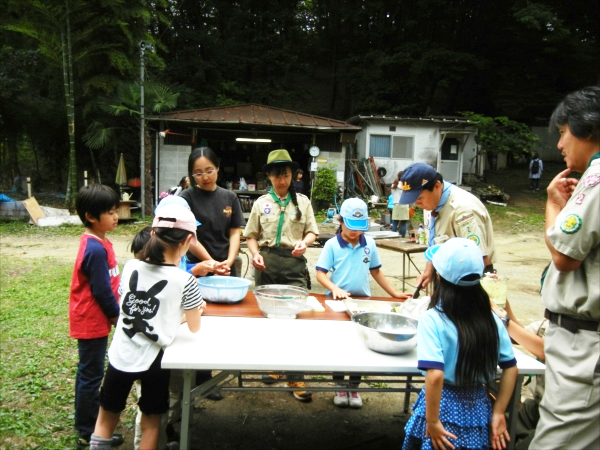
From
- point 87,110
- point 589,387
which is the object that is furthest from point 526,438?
point 87,110

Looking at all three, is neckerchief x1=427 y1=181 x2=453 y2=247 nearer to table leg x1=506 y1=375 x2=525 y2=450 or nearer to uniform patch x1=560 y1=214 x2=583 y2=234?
table leg x1=506 y1=375 x2=525 y2=450

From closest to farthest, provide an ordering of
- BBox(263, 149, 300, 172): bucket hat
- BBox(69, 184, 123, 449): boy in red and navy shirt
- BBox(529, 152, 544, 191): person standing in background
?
BBox(69, 184, 123, 449): boy in red and navy shirt < BBox(263, 149, 300, 172): bucket hat < BBox(529, 152, 544, 191): person standing in background

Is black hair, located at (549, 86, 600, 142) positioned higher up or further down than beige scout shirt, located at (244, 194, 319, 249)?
higher up

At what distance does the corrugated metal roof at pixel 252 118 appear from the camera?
14.7 meters

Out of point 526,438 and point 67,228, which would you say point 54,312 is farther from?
point 67,228

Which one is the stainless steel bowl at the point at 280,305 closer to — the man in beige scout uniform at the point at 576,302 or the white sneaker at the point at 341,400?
the white sneaker at the point at 341,400

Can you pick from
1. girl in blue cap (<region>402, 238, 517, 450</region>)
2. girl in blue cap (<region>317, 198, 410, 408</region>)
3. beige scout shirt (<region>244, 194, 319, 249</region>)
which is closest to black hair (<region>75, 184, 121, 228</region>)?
beige scout shirt (<region>244, 194, 319, 249</region>)

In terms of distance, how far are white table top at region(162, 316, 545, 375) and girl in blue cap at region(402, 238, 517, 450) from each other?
0.69ft

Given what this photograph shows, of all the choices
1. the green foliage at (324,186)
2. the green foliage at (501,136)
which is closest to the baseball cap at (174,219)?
the green foliage at (324,186)

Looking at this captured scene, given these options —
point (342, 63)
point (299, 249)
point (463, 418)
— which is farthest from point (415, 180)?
Result: point (342, 63)

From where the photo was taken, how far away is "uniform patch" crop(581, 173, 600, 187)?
1.58m

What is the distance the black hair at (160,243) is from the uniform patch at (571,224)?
1550 millimetres

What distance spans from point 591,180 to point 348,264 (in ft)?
6.20

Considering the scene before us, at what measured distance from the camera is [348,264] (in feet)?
10.9
